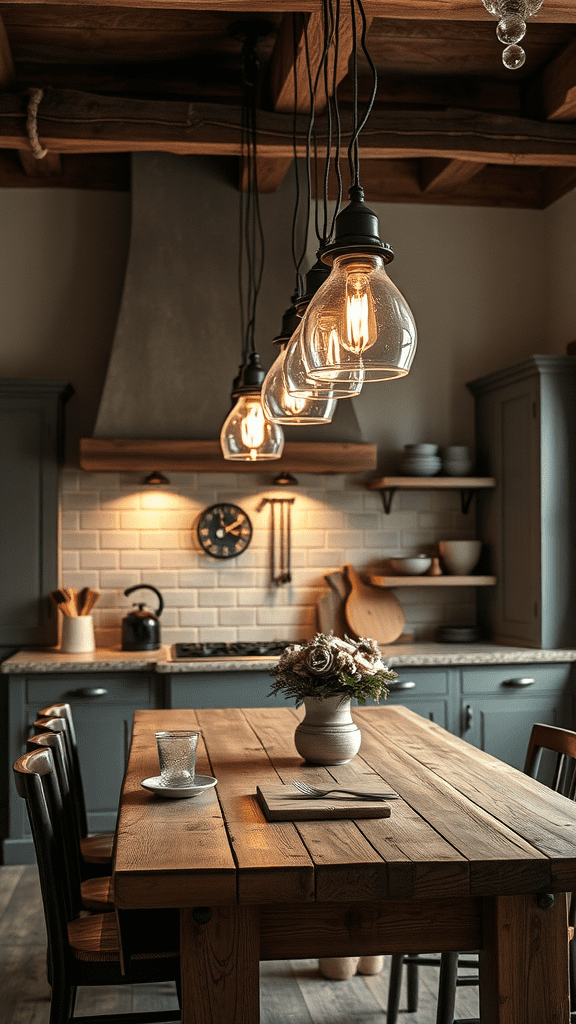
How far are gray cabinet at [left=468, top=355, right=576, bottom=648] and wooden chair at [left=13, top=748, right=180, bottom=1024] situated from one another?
2.85m

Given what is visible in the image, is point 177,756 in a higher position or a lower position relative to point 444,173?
lower

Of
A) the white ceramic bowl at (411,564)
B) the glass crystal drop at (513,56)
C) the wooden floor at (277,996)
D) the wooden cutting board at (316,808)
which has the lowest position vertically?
the wooden floor at (277,996)

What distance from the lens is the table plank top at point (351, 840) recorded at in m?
1.73

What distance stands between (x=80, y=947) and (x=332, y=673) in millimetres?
847

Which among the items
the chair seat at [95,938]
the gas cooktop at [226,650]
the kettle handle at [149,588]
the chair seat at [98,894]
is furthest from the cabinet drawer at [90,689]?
the chair seat at [95,938]

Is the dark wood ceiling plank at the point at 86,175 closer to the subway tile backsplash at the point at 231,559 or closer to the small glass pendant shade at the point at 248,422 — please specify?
the subway tile backsplash at the point at 231,559

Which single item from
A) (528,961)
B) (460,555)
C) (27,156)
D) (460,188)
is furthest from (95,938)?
(460,188)

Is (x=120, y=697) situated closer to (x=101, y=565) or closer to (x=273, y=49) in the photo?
(x=101, y=565)

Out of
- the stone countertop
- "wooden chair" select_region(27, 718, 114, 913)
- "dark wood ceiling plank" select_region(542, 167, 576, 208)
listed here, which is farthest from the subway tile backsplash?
"wooden chair" select_region(27, 718, 114, 913)

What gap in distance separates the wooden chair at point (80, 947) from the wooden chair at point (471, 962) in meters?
0.62

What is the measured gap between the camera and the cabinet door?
14.8 ft

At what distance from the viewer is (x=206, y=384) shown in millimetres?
4633

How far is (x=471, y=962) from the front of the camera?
2.84 metres

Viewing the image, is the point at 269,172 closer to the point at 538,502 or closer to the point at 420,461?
the point at 420,461
